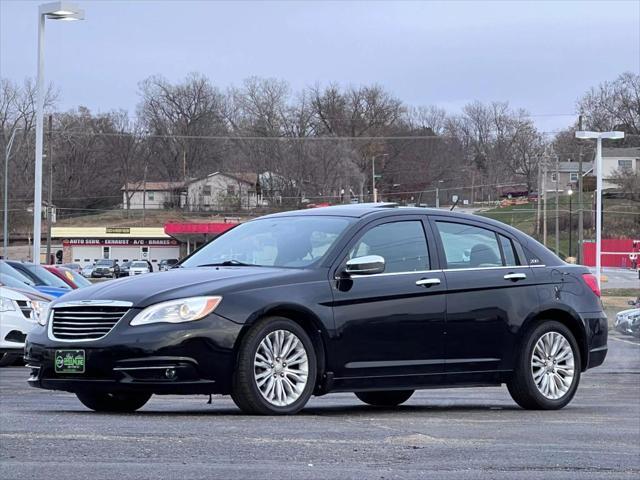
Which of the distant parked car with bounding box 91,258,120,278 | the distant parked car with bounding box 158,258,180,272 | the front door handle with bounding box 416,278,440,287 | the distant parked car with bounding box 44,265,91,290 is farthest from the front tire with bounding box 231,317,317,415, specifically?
the distant parked car with bounding box 91,258,120,278

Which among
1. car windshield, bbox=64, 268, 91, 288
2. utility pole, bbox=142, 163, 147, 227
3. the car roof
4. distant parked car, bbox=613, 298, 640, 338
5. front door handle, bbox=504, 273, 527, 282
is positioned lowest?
distant parked car, bbox=613, 298, 640, 338

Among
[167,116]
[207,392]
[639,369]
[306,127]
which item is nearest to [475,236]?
[207,392]

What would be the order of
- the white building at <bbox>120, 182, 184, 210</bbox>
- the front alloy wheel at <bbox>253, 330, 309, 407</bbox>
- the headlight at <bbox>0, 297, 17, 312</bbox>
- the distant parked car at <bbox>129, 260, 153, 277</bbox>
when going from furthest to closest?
1. the white building at <bbox>120, 182, 184, 210</bbox>
2. the distant parked car at <bbox>129, 260, 153, 277</bbox>
3. the headlight at <bbox>0, 297, 17, 312</bbox>
4. the front alloy wheel at <bbox>253, 330, 309, 407</bbox>

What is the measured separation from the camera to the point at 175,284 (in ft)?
26.7

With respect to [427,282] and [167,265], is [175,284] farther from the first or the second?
[167,265]

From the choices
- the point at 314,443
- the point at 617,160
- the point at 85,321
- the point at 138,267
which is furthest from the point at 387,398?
the point at 617,160

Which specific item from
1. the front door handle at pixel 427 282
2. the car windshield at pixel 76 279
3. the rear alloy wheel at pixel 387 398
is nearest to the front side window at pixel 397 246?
the front door handle at pixel 427 282

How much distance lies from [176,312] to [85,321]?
0.71 metres

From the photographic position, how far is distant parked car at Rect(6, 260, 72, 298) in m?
19.4

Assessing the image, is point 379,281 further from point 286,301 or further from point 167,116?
point 167,116

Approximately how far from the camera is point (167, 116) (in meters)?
113

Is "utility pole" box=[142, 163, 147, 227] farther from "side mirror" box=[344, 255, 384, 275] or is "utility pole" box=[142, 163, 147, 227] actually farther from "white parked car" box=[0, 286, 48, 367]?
"side mirror" box=[344, 255, 384, 275]

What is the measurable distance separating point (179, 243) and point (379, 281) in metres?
86.4

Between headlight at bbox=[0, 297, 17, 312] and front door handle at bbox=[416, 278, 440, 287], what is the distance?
858 cm
